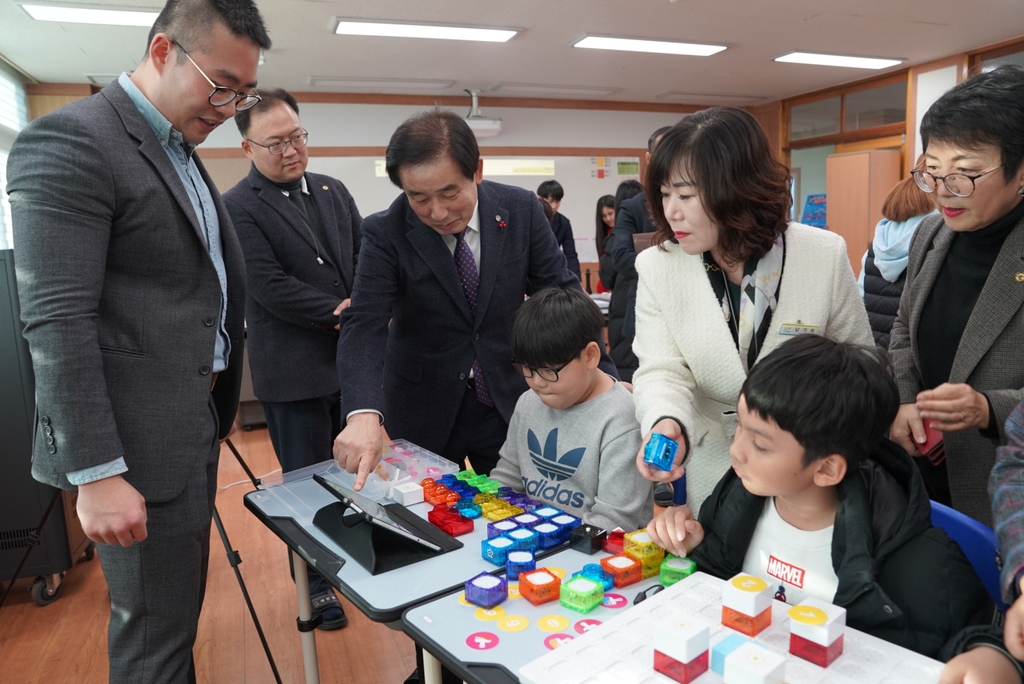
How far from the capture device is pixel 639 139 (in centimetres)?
855

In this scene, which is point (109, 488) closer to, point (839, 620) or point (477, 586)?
point (477, 586)

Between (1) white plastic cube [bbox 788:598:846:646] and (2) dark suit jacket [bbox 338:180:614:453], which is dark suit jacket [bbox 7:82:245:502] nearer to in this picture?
(2) dark suit jacket [bbox 338:180:614:453]

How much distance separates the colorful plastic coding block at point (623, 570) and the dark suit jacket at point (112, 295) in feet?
2.72

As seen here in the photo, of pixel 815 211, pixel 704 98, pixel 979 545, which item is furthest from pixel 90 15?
pixel 815 211

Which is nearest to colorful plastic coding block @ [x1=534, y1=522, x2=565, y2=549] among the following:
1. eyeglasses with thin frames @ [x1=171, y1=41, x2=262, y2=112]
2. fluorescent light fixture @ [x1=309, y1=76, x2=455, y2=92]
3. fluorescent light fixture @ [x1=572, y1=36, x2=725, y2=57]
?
eyeglasses with thin frames @ [x1=171, y1=41, x2=262, y2=112]

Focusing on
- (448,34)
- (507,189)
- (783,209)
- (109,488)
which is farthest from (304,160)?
(448,34)

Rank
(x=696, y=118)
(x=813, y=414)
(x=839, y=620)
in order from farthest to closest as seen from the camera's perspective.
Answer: (x=696, y=118), (x=813, y=414), (x=839, y=620)

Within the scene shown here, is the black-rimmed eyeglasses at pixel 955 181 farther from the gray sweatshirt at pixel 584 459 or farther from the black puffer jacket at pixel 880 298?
the black puffer jacket at pixel 880 298

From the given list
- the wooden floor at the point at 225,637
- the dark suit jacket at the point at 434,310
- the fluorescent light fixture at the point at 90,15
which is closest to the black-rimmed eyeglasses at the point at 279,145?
the dark suit jacket at the point at 434,310

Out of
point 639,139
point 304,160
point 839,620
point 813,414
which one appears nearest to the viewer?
point 839,620

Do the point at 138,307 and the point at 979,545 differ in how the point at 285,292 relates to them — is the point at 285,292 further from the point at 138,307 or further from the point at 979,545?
the point at 979,545

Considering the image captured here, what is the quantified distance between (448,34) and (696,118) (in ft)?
14.4

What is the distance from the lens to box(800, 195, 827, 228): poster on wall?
27.4 feet

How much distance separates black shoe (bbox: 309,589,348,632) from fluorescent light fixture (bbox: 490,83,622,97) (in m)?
→ 5.86
